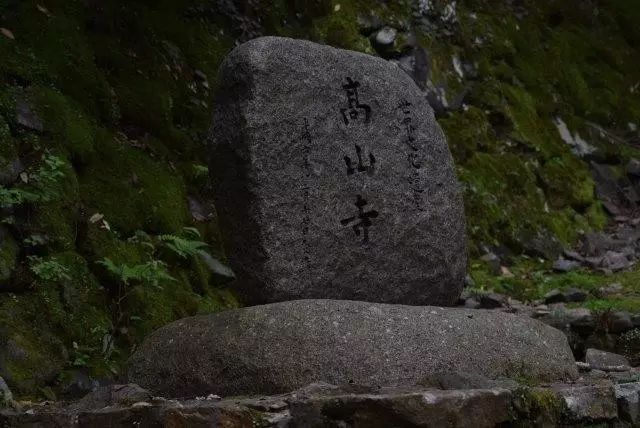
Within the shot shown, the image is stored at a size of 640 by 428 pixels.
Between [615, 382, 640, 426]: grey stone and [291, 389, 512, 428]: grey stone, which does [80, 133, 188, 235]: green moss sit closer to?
[291, 389, 512, 428]: grey stone

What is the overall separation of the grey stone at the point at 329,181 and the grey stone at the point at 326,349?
0.53 metres

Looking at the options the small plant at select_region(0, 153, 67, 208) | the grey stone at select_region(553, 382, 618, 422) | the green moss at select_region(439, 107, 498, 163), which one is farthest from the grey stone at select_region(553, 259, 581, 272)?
the small plant at select_region(0, 153, 67, 208)

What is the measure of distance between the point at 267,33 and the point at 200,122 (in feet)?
6.96

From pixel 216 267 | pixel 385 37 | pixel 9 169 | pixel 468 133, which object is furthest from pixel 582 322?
pixel 385 37

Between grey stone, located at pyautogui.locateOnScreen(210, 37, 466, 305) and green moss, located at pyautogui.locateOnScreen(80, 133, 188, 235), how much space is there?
1.79 m

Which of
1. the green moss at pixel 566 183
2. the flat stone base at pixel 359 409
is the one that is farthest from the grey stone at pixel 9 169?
the green moss at pixel 566 183

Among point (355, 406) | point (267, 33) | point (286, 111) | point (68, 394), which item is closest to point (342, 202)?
point (286, 111)

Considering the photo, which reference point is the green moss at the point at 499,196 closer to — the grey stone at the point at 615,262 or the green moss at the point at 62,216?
the grey stone at the point at 615,262

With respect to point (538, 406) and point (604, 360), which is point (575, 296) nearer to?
point (604, 360)

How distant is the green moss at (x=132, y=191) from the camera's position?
20.1 ft

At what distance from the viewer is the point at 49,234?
545cm

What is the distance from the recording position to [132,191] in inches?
250

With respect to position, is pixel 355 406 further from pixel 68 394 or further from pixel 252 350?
pixel 68 394

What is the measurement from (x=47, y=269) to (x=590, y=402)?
11.1ft
